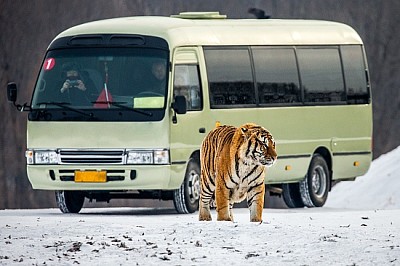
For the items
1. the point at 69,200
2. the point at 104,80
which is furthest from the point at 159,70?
the point at 69,200

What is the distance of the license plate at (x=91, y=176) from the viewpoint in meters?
27.4

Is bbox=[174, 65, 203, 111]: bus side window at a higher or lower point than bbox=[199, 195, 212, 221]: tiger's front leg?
higher

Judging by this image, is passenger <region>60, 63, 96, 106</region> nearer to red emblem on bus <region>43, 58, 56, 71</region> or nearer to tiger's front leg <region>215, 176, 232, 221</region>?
red emblem on bus <region>43, 58, 56, 71</region>

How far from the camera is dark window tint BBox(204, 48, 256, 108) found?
29.5 meters

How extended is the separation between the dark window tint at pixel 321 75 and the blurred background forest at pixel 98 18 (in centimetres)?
1707

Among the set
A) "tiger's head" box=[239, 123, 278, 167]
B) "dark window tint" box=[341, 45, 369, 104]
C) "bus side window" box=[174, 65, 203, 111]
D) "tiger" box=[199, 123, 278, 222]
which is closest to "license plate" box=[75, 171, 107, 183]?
"bus side window" box=[174, 65, 203, 111]

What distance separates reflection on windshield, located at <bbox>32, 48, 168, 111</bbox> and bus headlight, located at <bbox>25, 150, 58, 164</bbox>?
2.21 ft

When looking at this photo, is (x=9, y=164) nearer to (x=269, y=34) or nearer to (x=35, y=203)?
(x=35, y=203)

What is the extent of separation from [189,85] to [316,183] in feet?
12.9

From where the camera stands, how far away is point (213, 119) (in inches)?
1147

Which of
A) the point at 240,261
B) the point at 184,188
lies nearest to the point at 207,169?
the point at 184,188

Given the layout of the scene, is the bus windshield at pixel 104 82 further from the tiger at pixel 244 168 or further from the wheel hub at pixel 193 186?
the tiger at pixel 244 168

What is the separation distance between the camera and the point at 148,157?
90.2 ft

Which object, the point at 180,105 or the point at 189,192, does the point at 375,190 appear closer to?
the point at 189,192
